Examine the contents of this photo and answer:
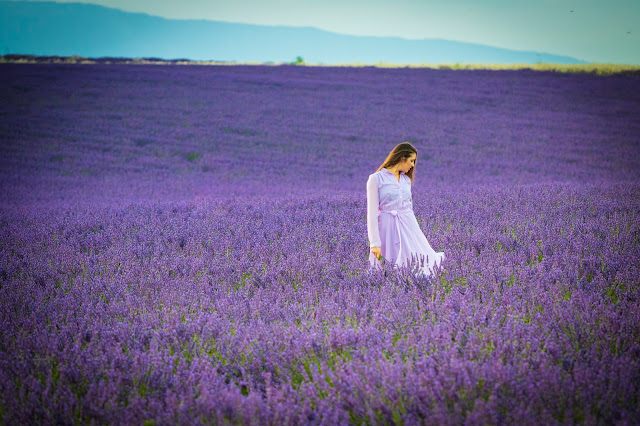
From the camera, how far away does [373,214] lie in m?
3.21

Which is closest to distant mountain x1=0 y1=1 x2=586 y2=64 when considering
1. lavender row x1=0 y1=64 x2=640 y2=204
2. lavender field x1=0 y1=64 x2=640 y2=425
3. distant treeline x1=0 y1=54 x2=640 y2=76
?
distant treeline x1=0 y1=54 x2=640 y2=76

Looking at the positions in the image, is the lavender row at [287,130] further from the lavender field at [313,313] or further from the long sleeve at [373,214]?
the long sleeve at [373,214]

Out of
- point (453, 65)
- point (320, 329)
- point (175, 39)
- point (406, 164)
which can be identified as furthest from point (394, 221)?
point (175, 39)

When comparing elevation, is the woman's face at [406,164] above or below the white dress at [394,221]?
above

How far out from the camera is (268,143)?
560 inches

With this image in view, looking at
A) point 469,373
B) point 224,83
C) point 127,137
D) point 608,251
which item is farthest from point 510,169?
point 224,83

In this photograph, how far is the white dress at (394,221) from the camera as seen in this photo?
127 inches

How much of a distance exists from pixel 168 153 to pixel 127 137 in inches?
95.4

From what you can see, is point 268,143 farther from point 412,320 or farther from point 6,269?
point 412,320

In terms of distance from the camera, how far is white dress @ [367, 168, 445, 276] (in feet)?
10.6

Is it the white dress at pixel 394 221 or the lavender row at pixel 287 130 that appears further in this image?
the lavender row at pixel 287 130

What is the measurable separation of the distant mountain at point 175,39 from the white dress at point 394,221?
341ft

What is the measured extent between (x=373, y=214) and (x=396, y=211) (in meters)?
0.26

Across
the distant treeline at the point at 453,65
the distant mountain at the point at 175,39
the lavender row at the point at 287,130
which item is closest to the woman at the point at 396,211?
the lavender row at the point at 287,130
